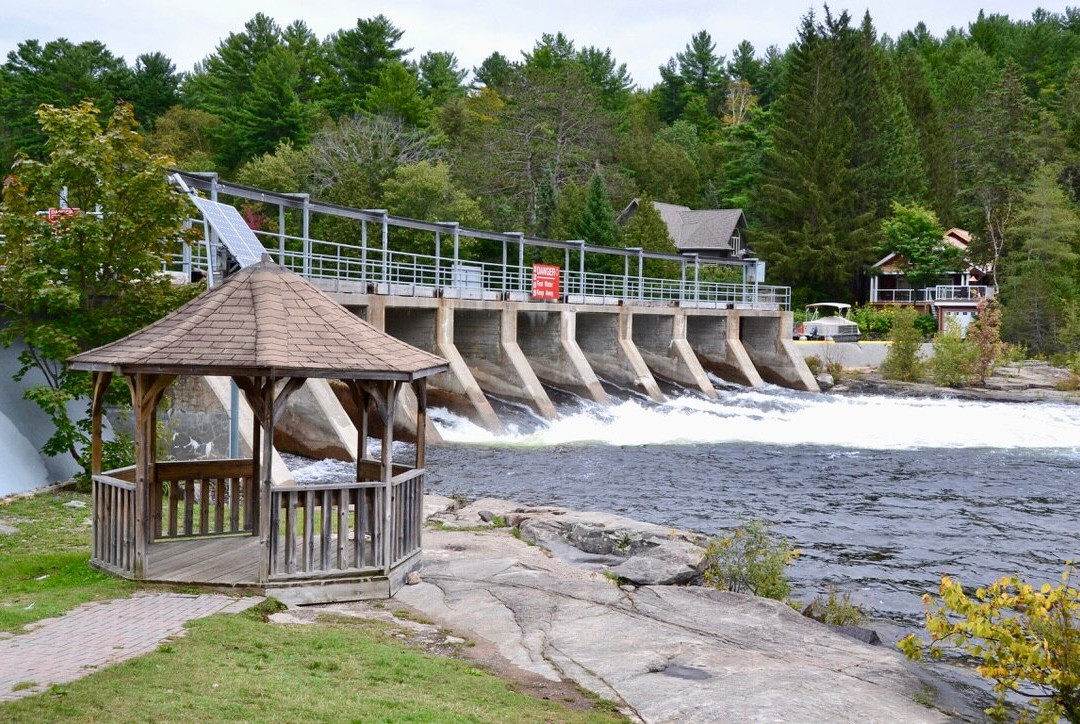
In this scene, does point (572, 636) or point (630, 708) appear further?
point (572, 636)

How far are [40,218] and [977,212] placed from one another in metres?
67.0

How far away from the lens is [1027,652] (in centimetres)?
816

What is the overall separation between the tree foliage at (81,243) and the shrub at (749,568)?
9.14 meters

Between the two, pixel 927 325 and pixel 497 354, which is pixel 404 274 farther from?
pixel 927 325

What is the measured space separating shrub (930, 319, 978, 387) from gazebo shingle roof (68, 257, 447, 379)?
1658 inches

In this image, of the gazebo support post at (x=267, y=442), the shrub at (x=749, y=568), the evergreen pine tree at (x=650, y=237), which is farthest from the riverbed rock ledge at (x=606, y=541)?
the evergreen pine tree at (x=650, y=237)

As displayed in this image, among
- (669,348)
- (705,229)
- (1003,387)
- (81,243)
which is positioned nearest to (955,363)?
(1003,387)

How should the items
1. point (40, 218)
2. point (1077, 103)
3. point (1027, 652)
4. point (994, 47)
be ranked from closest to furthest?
point (1027, 652)
point (40, 218)
point (1077, 103)
point (994, 47)

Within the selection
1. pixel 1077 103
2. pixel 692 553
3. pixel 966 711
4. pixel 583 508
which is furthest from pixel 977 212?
pixel 966 711

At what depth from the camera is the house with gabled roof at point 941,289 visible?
6619 cm

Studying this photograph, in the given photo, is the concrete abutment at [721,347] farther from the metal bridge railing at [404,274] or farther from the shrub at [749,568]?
the shrub at [749,568]

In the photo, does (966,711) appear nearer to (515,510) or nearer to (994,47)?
(515,510)

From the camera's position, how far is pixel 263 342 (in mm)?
11039

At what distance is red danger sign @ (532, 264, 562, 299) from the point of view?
4181 centimetres
